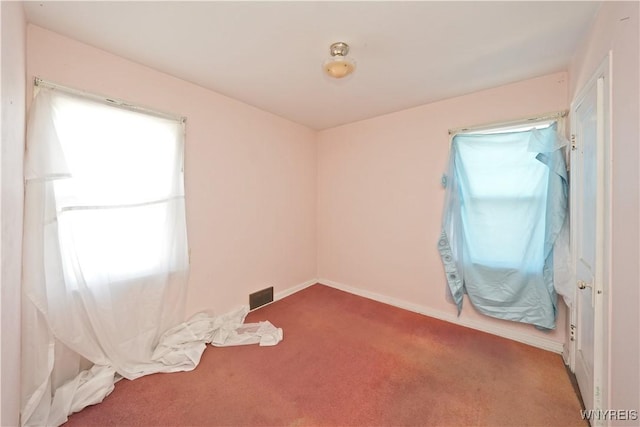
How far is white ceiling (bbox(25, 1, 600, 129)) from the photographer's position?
52.7 inches

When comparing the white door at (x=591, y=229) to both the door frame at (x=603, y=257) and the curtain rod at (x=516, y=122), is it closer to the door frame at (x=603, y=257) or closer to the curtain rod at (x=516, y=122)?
the door frame at (x=603, y=257)

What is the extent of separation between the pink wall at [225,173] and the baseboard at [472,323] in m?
1.03

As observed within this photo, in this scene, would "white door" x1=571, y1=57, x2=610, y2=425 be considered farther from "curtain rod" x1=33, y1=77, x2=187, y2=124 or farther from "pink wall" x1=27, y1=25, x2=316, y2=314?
"curtain rod" x1=33, y1=77, x2=187, y2=124

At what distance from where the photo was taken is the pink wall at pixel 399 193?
2227 millimetres

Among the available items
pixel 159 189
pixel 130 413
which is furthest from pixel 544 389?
pixel 159 189

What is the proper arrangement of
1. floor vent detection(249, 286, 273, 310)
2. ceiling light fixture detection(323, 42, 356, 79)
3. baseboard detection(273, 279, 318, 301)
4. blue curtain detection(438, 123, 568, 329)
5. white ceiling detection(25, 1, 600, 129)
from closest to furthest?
white ceiling detection(25, 1, 600, 129) < ceiling light fixture detection(323, 42, 356, 79) < blue curtain detection(438, 123, 568, 329) < floor vent detection(249, 286, 273, 310) < baseboard detection(273, 279, 318, 301)

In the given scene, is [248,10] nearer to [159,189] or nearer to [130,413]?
[159,189]

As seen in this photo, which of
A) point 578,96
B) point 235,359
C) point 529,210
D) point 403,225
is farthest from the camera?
point 403,225

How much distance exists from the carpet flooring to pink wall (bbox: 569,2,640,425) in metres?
0.66

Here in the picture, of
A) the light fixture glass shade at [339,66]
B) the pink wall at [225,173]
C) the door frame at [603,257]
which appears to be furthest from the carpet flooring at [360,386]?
the light fixture glass shade at [339,66]

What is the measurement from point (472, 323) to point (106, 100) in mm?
3686

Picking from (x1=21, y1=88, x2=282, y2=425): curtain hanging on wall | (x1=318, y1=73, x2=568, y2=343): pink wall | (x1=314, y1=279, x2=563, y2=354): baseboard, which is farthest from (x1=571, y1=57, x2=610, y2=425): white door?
(x1=21, y1=88, x2=282, y2=425): curtain hanging on wall

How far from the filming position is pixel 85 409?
1.46m

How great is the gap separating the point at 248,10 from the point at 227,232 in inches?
74.5
